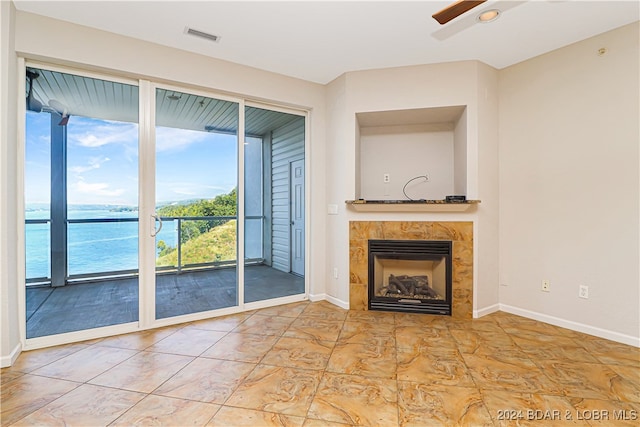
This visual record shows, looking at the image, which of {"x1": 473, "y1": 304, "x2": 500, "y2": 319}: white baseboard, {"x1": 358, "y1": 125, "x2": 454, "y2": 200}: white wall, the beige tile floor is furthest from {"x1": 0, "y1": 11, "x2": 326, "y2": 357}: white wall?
{"x1": 473, "y1": 304, "x2": 500, "y2": 319}: white baseboard

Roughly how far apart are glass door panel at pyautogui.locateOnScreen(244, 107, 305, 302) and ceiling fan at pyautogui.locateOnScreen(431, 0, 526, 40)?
187 cm

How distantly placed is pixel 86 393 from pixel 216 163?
7.25 ft

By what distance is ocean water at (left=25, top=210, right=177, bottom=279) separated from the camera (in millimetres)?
2572

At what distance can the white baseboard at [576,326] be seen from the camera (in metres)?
2.63

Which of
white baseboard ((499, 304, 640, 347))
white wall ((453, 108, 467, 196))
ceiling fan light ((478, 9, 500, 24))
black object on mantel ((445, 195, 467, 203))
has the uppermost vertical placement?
ceiling fan light ((478, 9, 500, 24))

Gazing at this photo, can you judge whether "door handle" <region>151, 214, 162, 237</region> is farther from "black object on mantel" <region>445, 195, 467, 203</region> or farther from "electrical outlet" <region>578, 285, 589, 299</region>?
"electrical outlet" <region>578, 285, 589, 299</region>

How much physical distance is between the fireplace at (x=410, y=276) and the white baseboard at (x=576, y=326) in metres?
0.74

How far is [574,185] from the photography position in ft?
9.67

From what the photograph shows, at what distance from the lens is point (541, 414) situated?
5.66 feet

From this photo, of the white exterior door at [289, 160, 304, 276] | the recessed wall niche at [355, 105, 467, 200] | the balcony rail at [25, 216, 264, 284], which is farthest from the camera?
the white exterior door at [289, 160, 304, 276]

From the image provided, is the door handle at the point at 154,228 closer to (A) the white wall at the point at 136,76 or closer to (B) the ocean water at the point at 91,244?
(B) the ocean water at the point at 91,244

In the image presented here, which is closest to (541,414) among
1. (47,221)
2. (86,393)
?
(86,393)

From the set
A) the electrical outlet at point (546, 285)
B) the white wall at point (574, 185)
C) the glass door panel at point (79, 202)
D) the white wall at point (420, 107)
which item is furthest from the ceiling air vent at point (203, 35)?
the electrical outlet at point (546, 285)

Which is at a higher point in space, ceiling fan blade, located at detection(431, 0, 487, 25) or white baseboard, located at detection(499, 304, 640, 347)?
ceiling fan blade, located at detection(431, 0, 487, 25)
